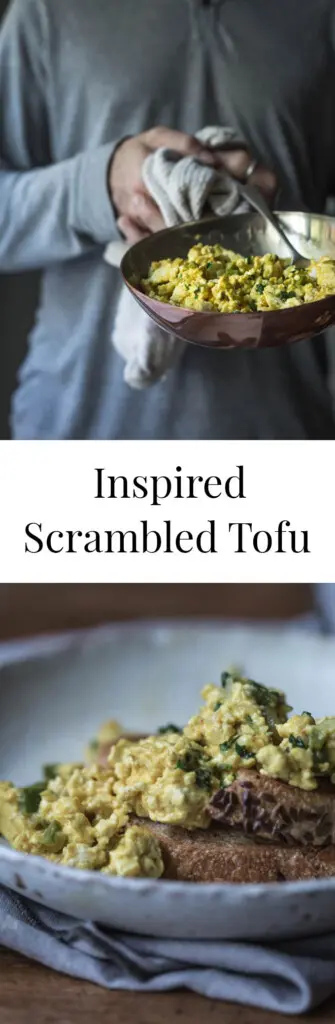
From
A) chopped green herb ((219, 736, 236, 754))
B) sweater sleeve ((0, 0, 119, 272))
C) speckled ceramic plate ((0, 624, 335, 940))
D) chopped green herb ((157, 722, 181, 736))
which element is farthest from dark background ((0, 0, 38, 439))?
chopped green herb ((219, 736, 236, 754))

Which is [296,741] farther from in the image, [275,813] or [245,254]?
[245,254]

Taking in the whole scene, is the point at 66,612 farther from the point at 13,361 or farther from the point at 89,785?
the point at 89,785

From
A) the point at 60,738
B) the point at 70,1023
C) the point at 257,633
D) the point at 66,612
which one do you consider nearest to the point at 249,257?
the point at 257,633

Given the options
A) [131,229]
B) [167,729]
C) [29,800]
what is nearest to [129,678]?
[167,729]

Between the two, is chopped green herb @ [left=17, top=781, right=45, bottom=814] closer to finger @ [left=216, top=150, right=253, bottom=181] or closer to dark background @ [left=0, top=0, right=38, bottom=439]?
dark background @ [left=0, top=0, right=38, bottom=439]

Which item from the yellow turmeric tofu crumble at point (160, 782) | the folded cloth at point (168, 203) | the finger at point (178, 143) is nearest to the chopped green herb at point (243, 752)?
the yellow turmeric tofu crumble at point (160, 782)
